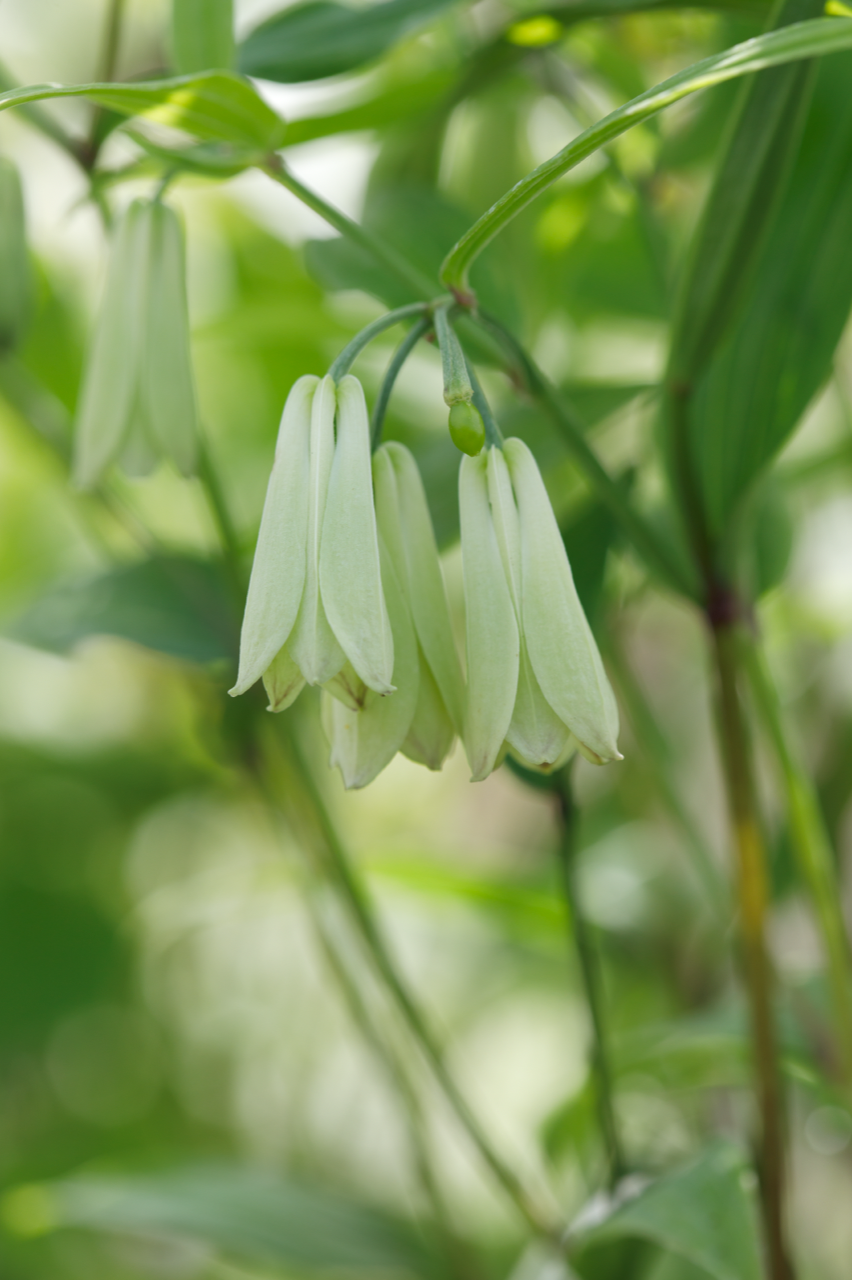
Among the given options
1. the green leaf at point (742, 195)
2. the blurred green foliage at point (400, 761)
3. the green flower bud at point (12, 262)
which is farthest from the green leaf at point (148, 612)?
the green leaf at point (742, 195)

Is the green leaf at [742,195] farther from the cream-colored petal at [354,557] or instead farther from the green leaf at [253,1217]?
the green leaf at [253,1217]

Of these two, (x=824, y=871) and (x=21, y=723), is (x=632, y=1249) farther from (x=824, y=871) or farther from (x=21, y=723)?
(x=21, y=723)

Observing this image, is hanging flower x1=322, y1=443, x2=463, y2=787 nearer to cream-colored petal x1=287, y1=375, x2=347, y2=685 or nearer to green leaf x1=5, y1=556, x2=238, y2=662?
cream-colored petal x1=287, y1=375, x2=347, y2=685

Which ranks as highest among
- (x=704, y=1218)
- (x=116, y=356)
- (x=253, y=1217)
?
(x=116, y=356)

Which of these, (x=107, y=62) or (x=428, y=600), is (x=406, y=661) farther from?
(x=107, y=62)

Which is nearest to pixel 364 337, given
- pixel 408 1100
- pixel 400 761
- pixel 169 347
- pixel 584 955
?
pixel 169 347

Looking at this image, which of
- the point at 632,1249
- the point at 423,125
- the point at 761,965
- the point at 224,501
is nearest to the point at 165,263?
the point at 224,501
